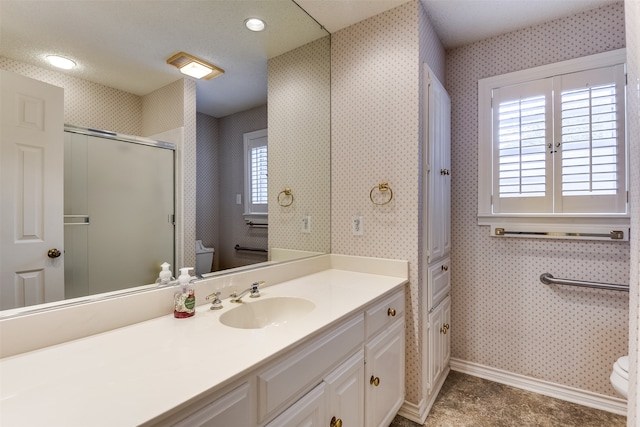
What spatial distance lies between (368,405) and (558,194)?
171 cm

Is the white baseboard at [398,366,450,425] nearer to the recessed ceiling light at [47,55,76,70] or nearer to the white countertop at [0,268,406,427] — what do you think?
the white countertop at [0,268,406,427]

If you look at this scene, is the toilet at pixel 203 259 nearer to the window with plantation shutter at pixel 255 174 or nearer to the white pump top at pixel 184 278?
the white pump top at pixel 184 278

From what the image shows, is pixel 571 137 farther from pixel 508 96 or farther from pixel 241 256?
pixel 241 256

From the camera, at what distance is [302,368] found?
0.98m

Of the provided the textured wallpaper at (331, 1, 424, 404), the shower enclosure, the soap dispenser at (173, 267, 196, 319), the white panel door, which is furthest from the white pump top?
the textured wallpaper at (331, 1, 424, 404)

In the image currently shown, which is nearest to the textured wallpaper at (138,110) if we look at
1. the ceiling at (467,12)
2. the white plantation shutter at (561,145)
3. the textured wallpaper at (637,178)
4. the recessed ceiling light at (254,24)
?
the recessed ceiling light at (254,24)

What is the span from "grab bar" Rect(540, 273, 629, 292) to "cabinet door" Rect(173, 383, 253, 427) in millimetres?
2005

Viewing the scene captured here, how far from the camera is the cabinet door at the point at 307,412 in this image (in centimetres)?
91

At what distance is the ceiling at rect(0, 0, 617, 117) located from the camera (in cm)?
94

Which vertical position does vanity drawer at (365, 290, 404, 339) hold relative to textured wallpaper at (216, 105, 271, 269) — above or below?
below

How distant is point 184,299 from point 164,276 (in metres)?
0.15

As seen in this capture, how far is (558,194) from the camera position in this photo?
1933 mm

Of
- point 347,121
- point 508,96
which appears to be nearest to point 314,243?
point 347,121

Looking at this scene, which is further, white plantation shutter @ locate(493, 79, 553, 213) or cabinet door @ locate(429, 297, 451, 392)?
white plantation shutter @ locate(493, 79, 553, 213)
